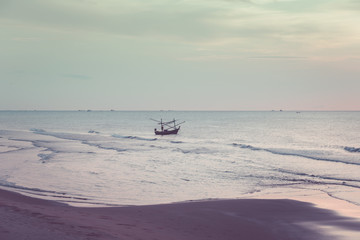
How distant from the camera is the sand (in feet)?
31.0

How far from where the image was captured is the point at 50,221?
10.2 meters

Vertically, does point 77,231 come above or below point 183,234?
above

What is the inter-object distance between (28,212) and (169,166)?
18.2 m

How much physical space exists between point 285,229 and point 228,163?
18984 mm

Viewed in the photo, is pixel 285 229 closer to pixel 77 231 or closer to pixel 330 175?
pixel 77 231

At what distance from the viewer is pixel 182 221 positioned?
42.5 ft

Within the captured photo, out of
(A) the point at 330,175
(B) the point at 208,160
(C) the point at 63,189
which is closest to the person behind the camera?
(C) the point at 63,189

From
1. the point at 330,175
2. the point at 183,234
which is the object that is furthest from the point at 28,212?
the point at 330,175

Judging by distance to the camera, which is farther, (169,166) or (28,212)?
(169,166)

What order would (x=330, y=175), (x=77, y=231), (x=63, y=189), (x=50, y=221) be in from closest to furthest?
1. (x=77, y=231)
2. (x=50, y=221)
3. (x=63, y=189)
4. (x=330, y=175)

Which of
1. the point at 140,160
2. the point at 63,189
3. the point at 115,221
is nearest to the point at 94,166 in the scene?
the point at 140,160

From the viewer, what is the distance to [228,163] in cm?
3162

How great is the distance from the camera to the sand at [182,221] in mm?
9445

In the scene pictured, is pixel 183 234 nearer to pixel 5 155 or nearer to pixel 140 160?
pixel 140 160
